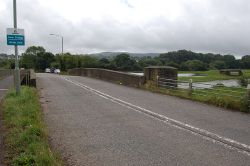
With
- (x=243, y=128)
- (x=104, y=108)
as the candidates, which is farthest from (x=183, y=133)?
(x=104, y=108)

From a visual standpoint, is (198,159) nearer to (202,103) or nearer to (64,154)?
(64,154)

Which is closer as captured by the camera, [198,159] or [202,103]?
[198,159]

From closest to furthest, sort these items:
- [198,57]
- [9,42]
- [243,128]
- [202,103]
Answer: [243,128] < [202,103] < [9,42] < [198,57]

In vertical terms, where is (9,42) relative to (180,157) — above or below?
above

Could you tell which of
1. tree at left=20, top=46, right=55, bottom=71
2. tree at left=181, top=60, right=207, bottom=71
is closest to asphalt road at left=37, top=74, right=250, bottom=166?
tree at left=181, top=60, right=207, bottom=71

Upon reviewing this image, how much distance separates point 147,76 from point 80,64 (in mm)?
89491

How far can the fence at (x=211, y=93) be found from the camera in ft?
45.8

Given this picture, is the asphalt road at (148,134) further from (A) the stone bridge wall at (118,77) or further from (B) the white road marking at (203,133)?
(A) the stone bridge wall at (118,77)

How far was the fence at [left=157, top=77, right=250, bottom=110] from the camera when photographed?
13975mm

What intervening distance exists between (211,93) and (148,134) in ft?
28.7

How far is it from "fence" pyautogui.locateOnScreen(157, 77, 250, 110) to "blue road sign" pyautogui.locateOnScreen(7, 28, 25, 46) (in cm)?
802

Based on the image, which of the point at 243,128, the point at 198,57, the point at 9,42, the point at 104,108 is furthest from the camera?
the point at 198,57

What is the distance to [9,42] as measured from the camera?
56.2 feet

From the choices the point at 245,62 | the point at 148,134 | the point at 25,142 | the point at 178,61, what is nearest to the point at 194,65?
the point at 178,61
